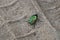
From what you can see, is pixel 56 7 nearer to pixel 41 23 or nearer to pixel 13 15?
pixel 41 23

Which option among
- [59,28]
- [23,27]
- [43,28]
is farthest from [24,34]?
[59,28]

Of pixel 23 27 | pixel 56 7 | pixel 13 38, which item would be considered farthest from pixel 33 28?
pixel 56 7

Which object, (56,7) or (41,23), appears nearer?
(41,23)

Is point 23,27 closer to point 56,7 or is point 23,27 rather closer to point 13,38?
point 13,38

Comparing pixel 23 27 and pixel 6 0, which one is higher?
pixel 6 0

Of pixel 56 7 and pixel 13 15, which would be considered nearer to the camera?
pixel 13 15

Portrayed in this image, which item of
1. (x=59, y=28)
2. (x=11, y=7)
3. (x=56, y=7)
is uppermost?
(x=11, y=7)
